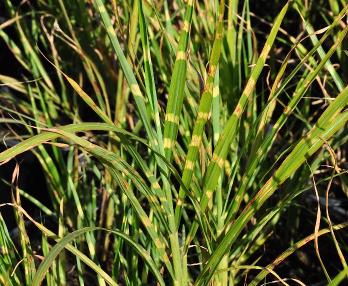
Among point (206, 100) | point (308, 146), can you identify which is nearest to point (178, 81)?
point (206, 100)

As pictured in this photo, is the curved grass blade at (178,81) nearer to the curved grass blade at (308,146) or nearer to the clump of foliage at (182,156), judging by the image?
the clump of foliage at (182,156)

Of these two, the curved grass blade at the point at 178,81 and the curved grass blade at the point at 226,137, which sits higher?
the curved grass blade at the point at 178,81

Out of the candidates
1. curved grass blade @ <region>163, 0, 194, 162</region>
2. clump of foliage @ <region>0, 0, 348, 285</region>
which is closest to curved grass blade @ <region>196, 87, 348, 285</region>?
clump of foliage @ <region>0, 0, 348, 285</region>

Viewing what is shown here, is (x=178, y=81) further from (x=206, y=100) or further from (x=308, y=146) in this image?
(x=308, y=146)

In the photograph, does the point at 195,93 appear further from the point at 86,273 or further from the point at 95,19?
the point at 95,19

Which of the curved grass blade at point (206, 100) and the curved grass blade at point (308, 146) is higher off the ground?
the curved grass blade at point (206, 100)

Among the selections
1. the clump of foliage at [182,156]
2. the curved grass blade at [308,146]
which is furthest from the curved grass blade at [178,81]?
the curved grass blade at [308,146]

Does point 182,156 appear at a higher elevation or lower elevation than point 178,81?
lower

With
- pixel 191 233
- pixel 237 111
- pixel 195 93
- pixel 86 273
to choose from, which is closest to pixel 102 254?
pixel 86 273

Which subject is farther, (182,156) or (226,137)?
(182,156)
